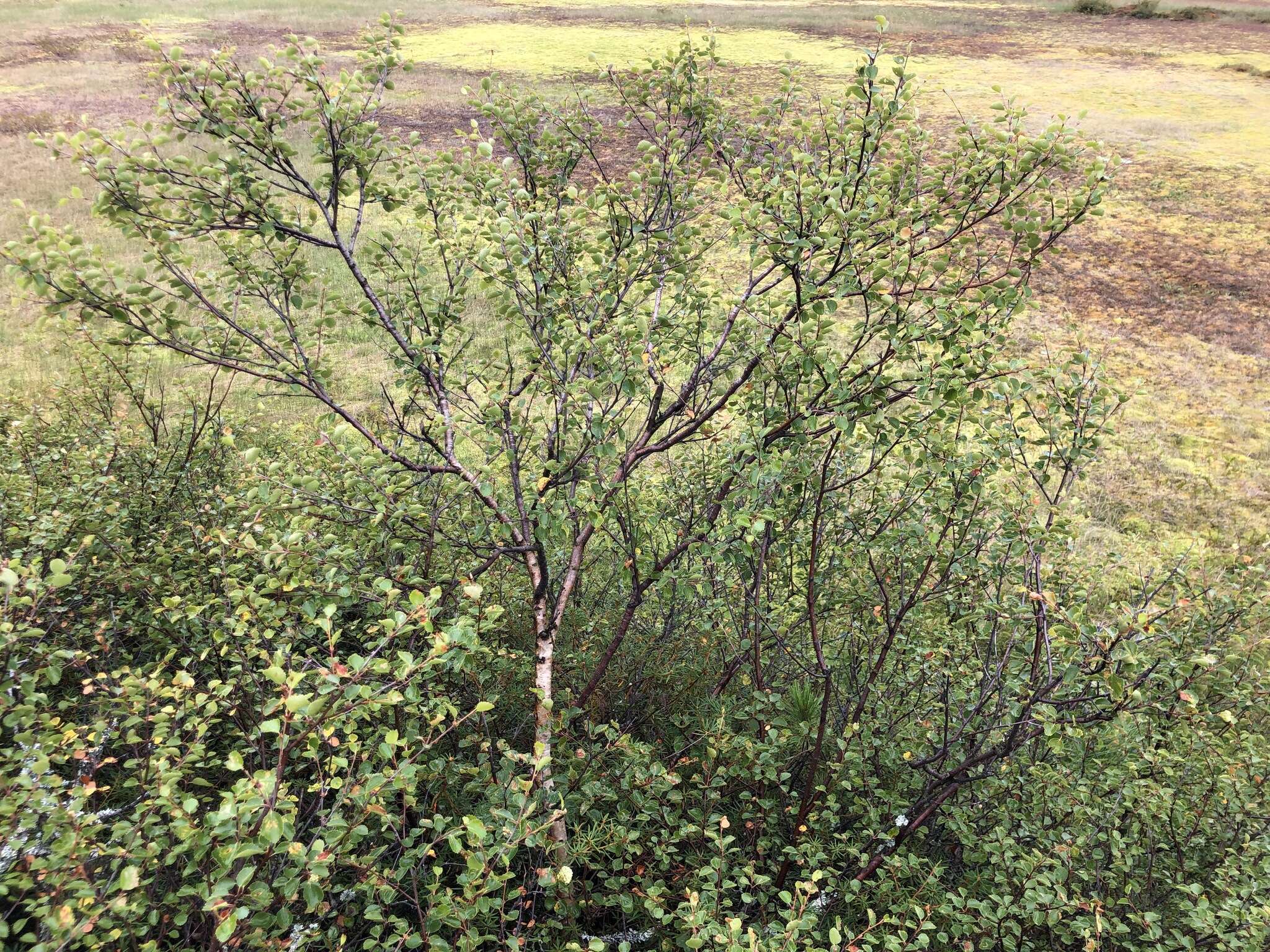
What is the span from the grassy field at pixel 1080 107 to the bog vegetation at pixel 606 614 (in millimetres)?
597

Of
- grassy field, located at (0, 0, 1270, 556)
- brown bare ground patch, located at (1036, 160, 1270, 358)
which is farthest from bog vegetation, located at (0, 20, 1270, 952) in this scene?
brown bare ground patch, located at (1036, 160, 1270, 358)

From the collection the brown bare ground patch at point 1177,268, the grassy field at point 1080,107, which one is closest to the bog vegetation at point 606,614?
the grassy field at point 1080,107

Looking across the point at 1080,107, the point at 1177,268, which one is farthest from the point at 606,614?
the point at 1080,107

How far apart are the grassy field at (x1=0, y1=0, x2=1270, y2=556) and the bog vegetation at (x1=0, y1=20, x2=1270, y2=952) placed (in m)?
0.60

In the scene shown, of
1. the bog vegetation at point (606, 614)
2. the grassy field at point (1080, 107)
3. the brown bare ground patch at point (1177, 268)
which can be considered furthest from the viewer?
the brown bare ground patch at point (1177, 268)

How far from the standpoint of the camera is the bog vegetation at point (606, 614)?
241cm

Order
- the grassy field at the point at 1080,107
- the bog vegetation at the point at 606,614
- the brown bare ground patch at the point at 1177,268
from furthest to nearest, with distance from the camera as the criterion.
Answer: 1. the brown bare ground patch at the point at 1177,268
2. the grassy field at the point at 1080,107
3. the bog vegetation at the point at 606,614

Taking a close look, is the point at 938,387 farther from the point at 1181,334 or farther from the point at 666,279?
the point at 1181,334

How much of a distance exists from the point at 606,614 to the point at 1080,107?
2432 centimetres

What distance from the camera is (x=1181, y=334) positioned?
37.5ft

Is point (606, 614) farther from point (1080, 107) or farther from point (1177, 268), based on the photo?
point (1080, 107)

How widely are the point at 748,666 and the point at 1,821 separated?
11.7 ft

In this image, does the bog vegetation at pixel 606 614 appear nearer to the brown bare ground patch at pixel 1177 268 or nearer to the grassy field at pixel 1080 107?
the grassy field at pixel 1080 107

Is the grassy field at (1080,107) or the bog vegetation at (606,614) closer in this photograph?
the bog vegetation at (606,614)
